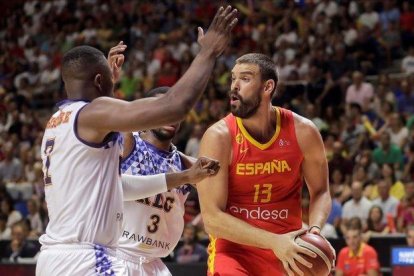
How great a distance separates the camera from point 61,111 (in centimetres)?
457

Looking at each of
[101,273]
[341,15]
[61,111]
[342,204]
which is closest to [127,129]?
[61,111]

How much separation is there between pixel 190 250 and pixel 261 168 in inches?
206

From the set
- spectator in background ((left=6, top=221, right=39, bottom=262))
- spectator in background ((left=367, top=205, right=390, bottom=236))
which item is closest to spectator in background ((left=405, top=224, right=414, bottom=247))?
spectator in background ((left=367, top=205, right=390, bottom=236))

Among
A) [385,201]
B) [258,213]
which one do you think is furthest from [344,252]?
[258,213]

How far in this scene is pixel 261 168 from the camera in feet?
20.3

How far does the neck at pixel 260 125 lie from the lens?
6312 mm

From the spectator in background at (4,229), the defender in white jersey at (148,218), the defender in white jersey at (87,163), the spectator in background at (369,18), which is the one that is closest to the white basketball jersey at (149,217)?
the defender in white jersey at (148,218)

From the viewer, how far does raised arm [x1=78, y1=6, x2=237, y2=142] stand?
4133 mm

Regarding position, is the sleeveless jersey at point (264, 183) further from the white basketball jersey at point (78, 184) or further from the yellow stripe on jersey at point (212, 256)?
the white basketball jersey at point (78, 184)

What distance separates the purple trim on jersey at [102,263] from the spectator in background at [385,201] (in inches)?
308

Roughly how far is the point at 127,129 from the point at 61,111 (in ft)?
1.66

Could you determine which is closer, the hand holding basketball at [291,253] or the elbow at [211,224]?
the hand holding basketball at [291,253]

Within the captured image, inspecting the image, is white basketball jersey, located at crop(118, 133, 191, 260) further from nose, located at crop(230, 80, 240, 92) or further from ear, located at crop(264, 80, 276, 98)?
ear, located at crop(264, 80, 276, 98)

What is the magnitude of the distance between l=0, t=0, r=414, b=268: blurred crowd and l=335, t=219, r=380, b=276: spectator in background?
1.14 ft
